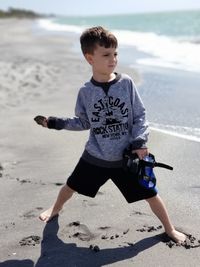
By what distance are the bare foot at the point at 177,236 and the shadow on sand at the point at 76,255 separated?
0.29 ft

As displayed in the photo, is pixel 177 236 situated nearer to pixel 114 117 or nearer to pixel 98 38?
pixel 114 117

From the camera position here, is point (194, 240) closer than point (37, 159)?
Yes

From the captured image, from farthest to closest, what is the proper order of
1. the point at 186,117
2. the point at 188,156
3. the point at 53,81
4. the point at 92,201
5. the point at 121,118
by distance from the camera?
the point at 53,81 → the point at 186,117 → the point at 188,156 → the point at 92,201 → the point at 121,118

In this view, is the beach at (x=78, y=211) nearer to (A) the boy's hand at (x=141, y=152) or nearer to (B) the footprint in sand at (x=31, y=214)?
(B) the footprint in sand at (x=31, y=214)

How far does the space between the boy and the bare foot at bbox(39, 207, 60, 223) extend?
468mm

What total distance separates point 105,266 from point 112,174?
0.58m

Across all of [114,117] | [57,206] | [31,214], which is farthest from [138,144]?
[31,214]

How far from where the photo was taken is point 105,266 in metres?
2.93

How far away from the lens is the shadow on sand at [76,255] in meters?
2.97

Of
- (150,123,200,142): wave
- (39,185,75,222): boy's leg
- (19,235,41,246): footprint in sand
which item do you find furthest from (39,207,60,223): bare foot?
(150,123,200,142): wave

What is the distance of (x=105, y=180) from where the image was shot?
10.7 ft

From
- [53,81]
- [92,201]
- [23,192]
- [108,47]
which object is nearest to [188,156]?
[92,201]

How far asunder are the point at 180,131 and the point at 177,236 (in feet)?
8.61

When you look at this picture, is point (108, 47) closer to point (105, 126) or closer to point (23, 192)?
point (105, 126)
